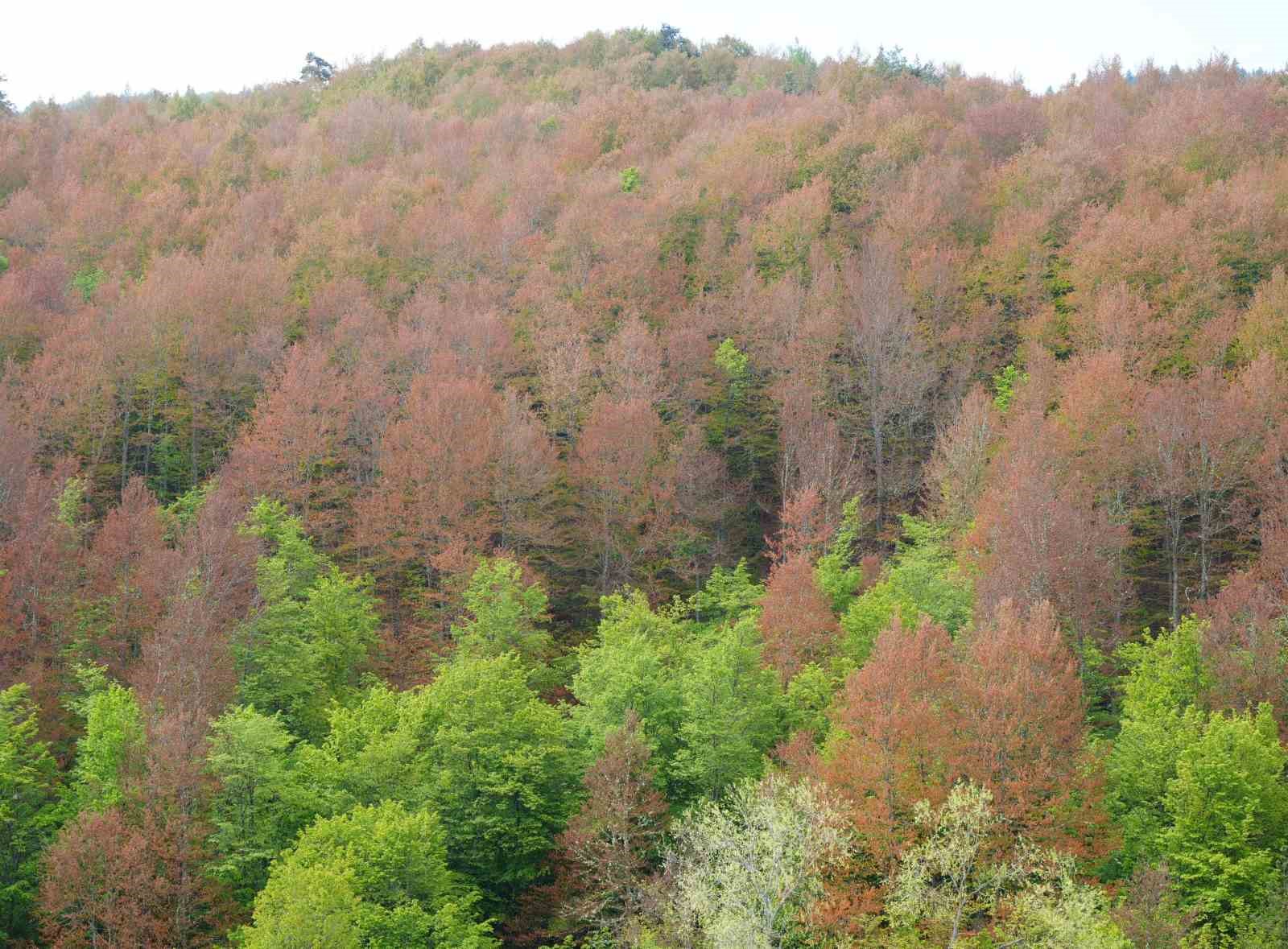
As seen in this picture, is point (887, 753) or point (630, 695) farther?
point (630, 695)

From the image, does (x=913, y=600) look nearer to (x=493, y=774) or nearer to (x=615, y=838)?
(x=615, y=838)

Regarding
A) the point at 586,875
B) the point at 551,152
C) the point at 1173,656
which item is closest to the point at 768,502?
the point at 1173,656

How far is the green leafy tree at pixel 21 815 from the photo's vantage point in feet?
112

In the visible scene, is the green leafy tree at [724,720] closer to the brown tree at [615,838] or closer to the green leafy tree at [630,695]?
the green leafy tree at [630,695]

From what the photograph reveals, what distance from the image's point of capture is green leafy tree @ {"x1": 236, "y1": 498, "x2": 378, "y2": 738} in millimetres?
41688

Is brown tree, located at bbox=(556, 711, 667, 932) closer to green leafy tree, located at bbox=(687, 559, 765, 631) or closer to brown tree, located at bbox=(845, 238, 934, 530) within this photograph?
green leafy tree, located at bbox=(687, 559, 765, 631)

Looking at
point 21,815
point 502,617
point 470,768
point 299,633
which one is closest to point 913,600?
point 502,617

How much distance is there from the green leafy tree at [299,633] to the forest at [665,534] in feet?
0.74

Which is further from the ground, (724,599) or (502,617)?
(502,617)

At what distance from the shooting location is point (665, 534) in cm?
5319

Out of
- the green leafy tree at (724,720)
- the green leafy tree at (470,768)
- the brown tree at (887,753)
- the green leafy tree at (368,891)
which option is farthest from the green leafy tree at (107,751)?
the brown tree at (887,753)

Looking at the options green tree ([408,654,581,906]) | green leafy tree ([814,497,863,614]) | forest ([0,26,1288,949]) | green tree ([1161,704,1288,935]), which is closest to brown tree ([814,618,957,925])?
forest ([0,26,1288,949])

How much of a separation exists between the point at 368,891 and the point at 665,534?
982 inches

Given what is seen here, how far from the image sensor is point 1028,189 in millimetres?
69875
